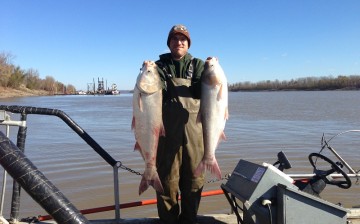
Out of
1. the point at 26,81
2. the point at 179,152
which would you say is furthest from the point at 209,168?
the point at 26,81

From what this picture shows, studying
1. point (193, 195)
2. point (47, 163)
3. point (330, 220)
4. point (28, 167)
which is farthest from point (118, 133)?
point (28, 167)

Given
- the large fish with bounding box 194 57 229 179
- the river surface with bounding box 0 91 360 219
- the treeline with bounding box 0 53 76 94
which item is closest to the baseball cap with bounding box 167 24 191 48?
the large fish with bounding box 194 57 229 179

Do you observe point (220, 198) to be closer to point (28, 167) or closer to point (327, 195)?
point (327, 195)

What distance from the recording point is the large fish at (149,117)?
3.62 m

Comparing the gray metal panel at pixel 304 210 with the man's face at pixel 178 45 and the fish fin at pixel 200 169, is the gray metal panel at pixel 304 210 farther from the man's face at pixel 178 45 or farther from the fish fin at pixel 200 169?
the man's face at pixel 178 45

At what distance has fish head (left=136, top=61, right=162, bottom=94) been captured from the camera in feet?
11.8

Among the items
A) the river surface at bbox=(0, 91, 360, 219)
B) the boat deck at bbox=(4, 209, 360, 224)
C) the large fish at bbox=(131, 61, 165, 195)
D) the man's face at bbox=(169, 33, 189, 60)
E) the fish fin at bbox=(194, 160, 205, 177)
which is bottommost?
the river surface at bbox=(0, 91, 360, 219)

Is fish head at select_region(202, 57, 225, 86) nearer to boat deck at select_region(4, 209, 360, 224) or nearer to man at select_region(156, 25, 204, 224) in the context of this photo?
man at select_region(156, 25, 204, 224)

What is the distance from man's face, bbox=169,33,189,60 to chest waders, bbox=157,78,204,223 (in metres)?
0.27

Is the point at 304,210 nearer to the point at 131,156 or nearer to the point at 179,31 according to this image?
the point at 179,31

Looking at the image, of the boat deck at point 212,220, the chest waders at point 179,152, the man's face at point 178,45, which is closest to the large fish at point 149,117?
the chest waders at point 179,152

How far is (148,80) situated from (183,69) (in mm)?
489

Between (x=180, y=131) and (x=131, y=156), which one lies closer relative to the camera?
(x=180, y=131)

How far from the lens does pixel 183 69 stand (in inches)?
155
